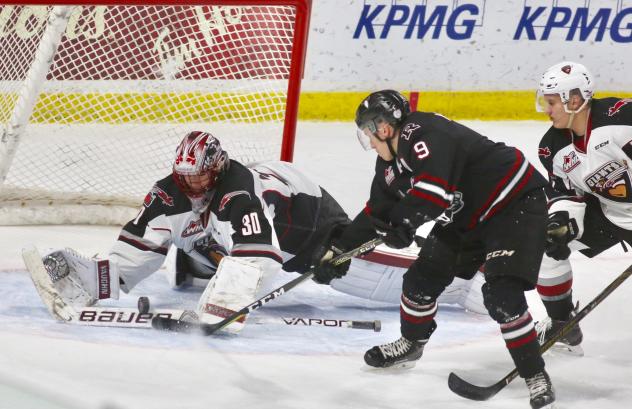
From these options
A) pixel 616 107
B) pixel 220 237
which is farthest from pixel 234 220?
pixel 616 107

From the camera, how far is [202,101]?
16.3 feet

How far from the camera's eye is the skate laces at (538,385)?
2.98m

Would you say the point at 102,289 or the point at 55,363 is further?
the point at 102,289

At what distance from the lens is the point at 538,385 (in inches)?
118

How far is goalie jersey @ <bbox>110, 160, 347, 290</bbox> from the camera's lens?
3613 millimetres

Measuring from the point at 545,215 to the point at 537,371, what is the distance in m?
0.42

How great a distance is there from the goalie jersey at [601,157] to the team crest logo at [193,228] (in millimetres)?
1119

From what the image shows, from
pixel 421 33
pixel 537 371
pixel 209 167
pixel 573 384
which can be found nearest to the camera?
pixel 537 371

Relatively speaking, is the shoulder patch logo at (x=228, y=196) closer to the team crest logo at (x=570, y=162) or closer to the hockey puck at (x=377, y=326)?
the hockey puck at (x=377, y=326)

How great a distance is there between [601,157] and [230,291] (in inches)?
46.2

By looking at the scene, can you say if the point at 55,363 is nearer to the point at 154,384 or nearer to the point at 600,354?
the point at 154,384

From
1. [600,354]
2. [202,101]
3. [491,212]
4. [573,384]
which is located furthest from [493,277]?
[202,101]

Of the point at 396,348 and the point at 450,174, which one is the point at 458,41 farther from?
the point at 450,174

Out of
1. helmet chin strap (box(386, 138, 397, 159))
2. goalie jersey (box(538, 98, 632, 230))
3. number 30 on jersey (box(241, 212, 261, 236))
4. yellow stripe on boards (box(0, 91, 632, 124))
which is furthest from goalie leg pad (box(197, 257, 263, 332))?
yellow stripe on boards (box(0, 91, 632, 124))
